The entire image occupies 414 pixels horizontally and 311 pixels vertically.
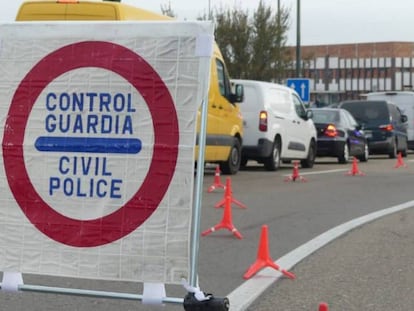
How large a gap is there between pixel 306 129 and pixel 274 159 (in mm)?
2021

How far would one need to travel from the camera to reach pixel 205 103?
171 inches

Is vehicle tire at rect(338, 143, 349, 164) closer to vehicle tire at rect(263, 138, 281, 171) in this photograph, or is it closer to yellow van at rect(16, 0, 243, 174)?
vehicle tire at rect(263, 138, 281, 171)

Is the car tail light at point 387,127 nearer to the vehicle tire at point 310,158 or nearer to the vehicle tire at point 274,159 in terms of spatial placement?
the vehicle tire at point 310,158

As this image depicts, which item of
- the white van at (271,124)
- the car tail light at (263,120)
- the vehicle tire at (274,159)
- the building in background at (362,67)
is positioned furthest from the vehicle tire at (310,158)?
the building in background at (362,67)

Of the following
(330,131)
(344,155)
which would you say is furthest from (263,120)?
(344,155)

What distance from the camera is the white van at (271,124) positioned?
1828cm

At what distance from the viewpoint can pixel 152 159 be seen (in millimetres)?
4355

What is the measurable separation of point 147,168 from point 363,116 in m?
23.1

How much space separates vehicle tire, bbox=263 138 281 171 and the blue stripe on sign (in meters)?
14.2

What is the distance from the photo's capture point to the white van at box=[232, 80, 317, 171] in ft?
60.0

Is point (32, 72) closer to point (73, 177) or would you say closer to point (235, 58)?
point (73, 177)

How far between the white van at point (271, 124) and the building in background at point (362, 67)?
62.7m

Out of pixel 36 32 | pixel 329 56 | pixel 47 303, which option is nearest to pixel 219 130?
pixel 47 303

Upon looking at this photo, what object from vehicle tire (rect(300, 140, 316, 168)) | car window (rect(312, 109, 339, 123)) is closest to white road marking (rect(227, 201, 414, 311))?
vehicle tire (rect(300, 140, 316, 168))
